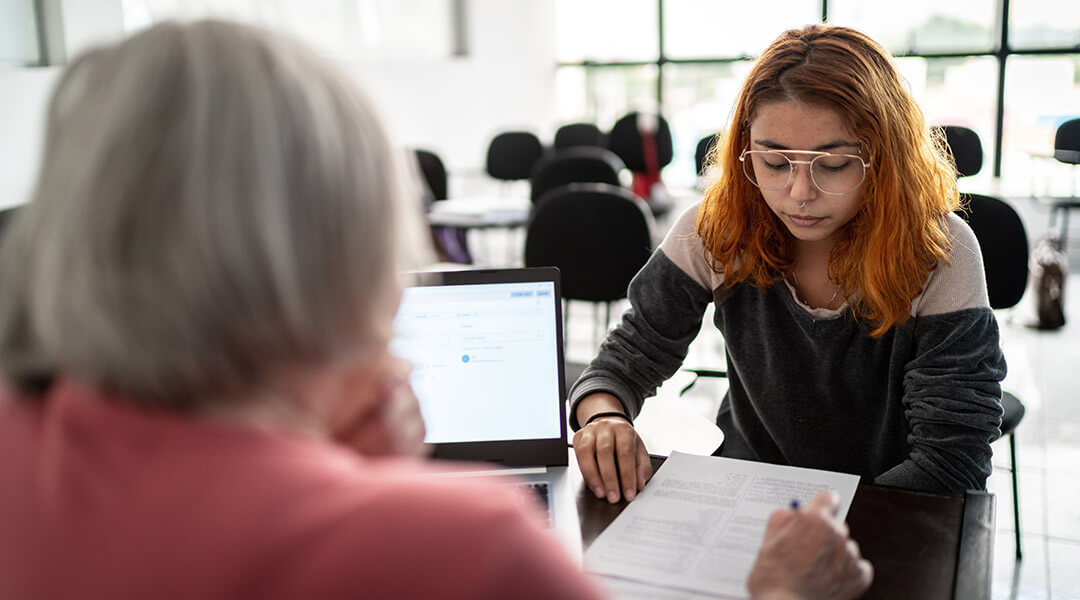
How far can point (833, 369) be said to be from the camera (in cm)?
142

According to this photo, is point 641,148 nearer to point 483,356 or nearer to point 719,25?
point 719,25

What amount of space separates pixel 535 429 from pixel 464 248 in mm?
3405

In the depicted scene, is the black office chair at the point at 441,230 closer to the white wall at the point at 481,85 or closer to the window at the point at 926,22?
the white wall at the point at 481,85

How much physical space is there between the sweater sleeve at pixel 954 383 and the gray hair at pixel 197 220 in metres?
0.97

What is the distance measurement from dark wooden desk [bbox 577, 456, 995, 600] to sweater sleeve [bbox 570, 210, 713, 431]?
353mm

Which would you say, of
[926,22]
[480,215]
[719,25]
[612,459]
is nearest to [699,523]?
[612,459]

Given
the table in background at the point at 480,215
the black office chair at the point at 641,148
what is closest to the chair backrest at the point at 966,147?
the table in background at the point at 480,215

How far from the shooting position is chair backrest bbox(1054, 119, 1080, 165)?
2846 millimetres

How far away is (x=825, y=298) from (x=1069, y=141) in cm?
195

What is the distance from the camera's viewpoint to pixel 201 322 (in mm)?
483

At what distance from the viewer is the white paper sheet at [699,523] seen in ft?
3.01

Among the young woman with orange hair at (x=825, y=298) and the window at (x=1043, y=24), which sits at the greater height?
the window at (x=1043, y=24)

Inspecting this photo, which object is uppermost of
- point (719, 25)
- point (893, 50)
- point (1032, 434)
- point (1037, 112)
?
point (719, 25)

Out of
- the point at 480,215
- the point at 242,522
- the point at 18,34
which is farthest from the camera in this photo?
the point at 480,215
